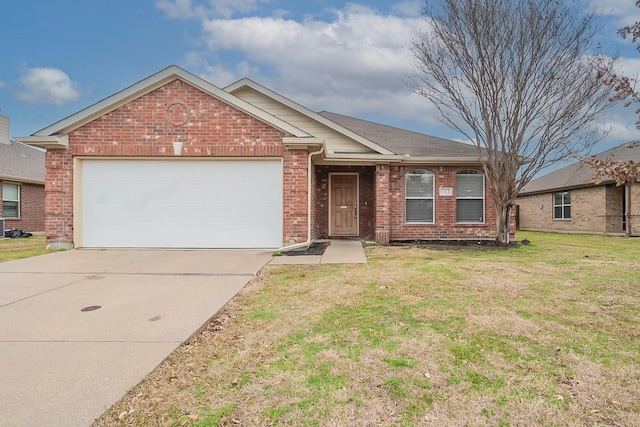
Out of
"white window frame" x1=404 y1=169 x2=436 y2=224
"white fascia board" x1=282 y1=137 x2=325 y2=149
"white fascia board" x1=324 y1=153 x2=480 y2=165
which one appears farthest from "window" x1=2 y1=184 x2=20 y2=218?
"white window frame" x1=404 y1=169 x2=436 y2=224

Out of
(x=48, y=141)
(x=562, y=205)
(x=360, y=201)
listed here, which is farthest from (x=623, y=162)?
(x=562, y=205)

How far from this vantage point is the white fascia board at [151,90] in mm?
9188

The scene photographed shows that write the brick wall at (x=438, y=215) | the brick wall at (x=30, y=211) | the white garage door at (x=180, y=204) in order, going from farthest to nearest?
the brick wall at (x=30, y=211) → the brick wall at (x=438, y=215) → the white garage door at (x=180, y=204)

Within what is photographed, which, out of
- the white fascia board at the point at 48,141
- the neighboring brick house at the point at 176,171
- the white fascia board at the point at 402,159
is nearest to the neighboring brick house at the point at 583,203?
the white fascia board at the point at 402,159

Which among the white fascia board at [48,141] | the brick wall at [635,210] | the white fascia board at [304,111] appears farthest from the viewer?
the brick wall at [635,210]

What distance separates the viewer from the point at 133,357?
3012mm

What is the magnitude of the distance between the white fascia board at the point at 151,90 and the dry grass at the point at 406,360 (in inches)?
207

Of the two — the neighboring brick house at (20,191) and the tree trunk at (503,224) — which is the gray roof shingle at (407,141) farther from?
the neighboring brick house at (20,191)

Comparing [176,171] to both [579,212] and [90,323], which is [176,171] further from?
[579,212]

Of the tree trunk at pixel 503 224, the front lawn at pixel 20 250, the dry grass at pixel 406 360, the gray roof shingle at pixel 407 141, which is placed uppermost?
the gray roof shingle at pixel 407 141

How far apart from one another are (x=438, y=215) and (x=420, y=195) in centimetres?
91

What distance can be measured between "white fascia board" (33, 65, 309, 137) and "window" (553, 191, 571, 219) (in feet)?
55.9

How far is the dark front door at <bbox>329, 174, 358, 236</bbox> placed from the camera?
42.4ft

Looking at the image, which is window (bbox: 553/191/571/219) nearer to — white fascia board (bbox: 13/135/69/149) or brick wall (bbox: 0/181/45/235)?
white fascia board (bbox: 13/135/69/149)
